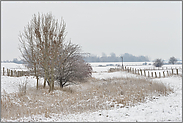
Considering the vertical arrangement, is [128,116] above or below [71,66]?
below

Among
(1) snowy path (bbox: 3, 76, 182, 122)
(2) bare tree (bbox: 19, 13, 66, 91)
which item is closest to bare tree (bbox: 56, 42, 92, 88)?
(2) bare tree (bbox: 19, 13, 66, 91)

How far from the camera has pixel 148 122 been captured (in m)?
7.29

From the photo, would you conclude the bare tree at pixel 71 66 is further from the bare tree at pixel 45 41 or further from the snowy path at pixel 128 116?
the snowy path at pixel 128 116

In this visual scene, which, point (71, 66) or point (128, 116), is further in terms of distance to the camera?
point (71, 66)

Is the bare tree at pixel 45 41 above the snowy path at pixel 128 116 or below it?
above

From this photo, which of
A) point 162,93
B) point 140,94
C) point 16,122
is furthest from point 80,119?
point 162,93

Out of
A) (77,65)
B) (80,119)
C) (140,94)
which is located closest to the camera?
Answer: (80,119)

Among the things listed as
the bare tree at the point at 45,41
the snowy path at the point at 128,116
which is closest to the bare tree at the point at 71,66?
the bare tree at the point at 45,41

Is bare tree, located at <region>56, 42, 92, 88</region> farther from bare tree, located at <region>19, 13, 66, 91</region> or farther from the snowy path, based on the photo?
the snowy path

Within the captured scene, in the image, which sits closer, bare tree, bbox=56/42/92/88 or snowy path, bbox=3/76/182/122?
snowy path, bbox=3/76/182/122

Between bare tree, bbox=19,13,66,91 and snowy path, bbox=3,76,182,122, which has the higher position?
bare tree, bbox=19,13,66,91

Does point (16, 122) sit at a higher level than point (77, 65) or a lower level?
lower

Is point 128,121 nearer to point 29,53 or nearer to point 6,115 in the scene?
point 6,115

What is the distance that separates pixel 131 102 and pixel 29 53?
1119 centimetres
